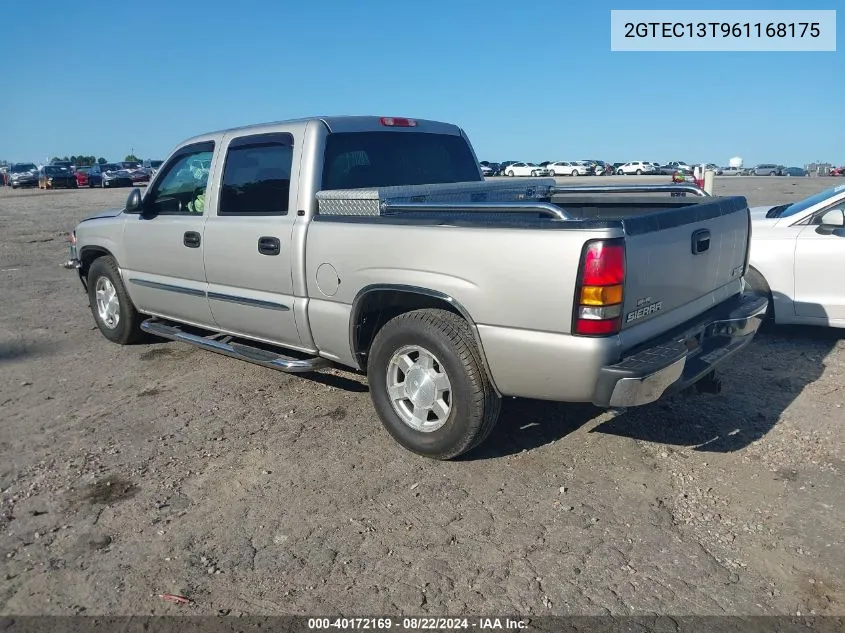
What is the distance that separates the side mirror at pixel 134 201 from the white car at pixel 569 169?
6039cm

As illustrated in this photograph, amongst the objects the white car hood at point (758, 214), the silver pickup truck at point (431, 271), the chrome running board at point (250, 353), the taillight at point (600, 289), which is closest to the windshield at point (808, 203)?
the white car hood at point (758, 214)

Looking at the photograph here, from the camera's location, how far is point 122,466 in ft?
13.1

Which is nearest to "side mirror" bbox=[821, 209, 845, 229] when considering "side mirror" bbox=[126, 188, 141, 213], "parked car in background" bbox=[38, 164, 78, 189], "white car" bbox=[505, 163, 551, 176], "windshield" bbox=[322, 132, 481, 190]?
"windshield" bbox=[322, 132, 481, 190]

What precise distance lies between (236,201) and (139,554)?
8.50 feet

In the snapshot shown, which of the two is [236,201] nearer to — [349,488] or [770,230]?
[349,488]

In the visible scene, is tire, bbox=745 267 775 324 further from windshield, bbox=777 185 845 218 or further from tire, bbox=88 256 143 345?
tire, bbox=88 256 143 345

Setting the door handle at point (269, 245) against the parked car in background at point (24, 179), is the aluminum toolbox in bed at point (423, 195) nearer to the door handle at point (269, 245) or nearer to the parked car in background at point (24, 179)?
the door handle at point (269, 245)

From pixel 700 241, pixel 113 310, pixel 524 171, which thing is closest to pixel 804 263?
pixel 700 241

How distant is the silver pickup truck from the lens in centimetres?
327

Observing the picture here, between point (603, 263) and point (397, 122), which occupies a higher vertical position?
point (397, 122)

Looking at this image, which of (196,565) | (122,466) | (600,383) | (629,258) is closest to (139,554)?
(196,565)

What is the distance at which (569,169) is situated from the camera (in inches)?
2566

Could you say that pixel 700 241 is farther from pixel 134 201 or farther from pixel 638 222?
pixel 134 201

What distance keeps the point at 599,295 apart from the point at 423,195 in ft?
5.42
